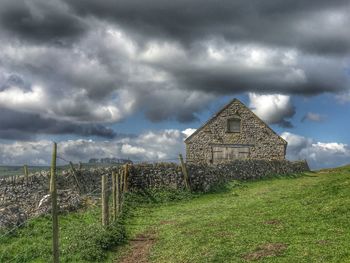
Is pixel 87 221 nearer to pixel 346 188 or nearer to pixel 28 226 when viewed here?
pixel 28 226

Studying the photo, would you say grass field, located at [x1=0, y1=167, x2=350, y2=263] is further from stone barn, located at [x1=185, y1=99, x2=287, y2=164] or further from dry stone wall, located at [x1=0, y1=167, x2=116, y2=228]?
stone barn, located at [x1=185, y1=99, x2=287, y2=164]

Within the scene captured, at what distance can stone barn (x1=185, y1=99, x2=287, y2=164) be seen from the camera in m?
55.7

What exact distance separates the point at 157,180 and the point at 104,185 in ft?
56.6

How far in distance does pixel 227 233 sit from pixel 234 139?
3629 cm

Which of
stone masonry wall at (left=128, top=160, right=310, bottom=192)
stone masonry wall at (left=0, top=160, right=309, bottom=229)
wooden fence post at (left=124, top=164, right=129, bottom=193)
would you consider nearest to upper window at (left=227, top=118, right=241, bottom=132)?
stone masonry wall at (left=0, top=160, right=309, bottom=229)

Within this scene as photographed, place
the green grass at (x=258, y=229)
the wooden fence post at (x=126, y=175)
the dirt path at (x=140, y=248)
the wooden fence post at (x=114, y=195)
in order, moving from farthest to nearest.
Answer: the wooden fence post at (x=126, y=175)
the wooden fence post at (x=114, y=195)
the dirt path at (x=140, y=248)
the green grass at (x=258, y=229)

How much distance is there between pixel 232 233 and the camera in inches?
787

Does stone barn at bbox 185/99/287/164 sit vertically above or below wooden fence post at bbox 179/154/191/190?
above

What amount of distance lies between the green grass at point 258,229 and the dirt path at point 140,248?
0.99 feet

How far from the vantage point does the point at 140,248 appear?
66.0 feet

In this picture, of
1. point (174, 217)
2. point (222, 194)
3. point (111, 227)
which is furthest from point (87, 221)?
point (222, 194)

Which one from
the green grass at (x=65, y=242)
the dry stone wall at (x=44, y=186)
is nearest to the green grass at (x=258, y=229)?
the green grass at (x=65, y=242)

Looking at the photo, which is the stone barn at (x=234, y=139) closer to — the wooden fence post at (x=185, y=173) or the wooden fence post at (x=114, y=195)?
the wooden fence post at (x=185, y=173)

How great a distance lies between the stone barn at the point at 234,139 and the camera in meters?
55.7
